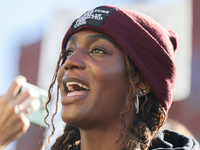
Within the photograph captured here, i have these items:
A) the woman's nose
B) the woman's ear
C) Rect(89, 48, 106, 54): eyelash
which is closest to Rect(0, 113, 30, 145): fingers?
the woman's nose

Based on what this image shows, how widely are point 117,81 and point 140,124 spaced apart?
1.17 ft

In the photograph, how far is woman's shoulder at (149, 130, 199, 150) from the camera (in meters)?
2.47

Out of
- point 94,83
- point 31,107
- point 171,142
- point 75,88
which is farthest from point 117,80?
point 31,107

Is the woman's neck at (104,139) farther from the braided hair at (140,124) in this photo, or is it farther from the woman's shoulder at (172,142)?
the woman's shoulder at (172,142)

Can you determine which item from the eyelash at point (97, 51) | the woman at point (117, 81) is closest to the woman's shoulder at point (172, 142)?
the woman at point (117, 81)

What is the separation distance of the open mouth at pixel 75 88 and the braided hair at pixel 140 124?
31 cm

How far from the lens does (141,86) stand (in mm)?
2586

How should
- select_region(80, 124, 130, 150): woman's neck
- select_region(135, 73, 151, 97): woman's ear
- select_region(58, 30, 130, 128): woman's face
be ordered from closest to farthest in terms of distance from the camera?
select_region(58, 30, 130, 128): woman's face, select_region(80, 124, 130, 150): woman's neck, select_region(135, 73, 151, 97): woman's ear

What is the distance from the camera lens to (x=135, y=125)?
98.6 inches

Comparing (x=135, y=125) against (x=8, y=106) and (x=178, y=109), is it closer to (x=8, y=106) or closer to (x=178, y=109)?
(x=8, y=106)

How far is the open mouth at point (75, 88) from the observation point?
7.79 feet

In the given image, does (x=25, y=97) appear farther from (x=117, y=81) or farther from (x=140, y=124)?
(x=140, y=124)

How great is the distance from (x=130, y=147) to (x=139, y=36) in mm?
812

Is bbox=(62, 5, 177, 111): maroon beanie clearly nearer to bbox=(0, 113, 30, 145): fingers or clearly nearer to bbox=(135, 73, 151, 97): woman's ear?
bbox=(135, 73, 151, 97): woman's ear
